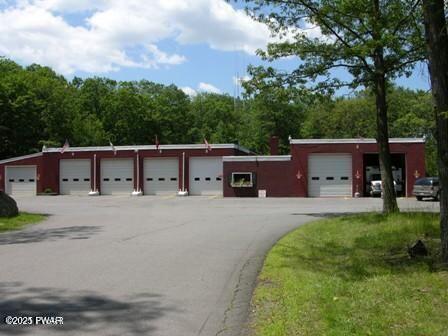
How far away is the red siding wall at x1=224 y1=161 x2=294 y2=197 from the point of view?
140ft

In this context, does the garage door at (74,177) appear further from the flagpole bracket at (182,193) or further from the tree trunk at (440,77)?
the tree trunk at (440,77)

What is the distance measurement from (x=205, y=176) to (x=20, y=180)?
17.3m

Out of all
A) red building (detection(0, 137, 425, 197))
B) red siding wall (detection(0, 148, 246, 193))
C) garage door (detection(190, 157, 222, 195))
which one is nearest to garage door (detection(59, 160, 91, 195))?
red building (detection(0, 137, 425, 197))

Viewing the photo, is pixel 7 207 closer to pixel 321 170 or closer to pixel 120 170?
pixel 321 170

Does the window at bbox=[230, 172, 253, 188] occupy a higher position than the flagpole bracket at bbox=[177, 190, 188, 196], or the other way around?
the window at bbox=[230, 172, 253, 188]

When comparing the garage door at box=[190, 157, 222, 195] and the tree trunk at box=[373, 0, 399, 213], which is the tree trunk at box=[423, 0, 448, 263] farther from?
the garage door at box=[190, 157, 222, 195]

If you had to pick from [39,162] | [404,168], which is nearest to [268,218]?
[404,168]

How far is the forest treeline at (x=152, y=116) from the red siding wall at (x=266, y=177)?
16961mm

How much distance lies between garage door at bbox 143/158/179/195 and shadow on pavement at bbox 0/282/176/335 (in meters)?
38.8

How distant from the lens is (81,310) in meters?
6.95

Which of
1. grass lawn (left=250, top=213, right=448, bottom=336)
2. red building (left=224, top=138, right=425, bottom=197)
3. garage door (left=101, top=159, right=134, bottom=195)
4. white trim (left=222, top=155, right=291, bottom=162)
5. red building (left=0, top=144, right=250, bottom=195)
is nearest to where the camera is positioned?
grass lawn (left=250, top=213, right=448, bottom=336)

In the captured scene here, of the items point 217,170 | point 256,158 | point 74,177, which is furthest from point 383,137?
point 74,177

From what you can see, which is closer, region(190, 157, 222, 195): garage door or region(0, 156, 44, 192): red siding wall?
region(190, 157, 222, 195): garage door

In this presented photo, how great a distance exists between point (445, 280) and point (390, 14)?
1120 centimetres
